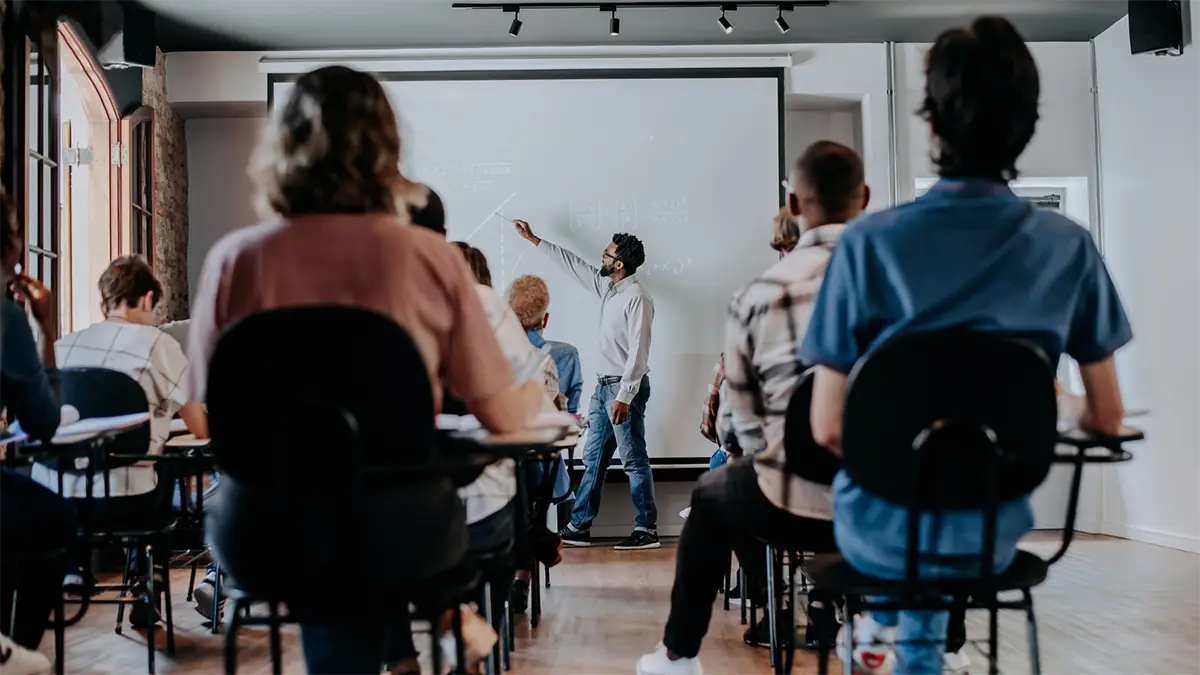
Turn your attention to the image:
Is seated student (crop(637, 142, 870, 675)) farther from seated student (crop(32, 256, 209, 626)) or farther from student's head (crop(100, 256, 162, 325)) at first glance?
student's head (crop(100, 256, 162, 325))

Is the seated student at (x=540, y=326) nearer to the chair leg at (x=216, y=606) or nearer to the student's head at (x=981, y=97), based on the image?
the chair leg at (x=216, y=606)

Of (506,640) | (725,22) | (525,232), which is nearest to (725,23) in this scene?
(725,22)

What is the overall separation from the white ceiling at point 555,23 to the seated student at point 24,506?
3.46 meters

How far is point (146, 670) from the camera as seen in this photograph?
3.30 meters

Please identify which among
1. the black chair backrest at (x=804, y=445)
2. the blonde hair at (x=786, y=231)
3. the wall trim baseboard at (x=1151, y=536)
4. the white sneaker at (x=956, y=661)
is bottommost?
the wall trim baseboard at (x=1151, y=536)

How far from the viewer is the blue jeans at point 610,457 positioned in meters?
6.07

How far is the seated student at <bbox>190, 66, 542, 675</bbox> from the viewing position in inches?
57.5

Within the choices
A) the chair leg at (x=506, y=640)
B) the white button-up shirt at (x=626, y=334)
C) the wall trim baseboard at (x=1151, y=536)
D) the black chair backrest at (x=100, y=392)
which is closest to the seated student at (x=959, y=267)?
the chair leg at (x=506, y=640)

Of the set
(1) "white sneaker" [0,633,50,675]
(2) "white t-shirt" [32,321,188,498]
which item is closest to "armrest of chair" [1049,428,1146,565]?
(1) "white sneaker" [0,633,50,675]

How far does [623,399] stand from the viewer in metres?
6.01

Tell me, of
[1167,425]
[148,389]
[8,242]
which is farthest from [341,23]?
[1167,425]

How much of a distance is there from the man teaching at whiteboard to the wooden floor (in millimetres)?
940

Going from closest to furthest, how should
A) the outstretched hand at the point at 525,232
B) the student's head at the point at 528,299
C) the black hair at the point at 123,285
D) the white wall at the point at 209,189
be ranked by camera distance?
the black hair at the point at 123,285 → the student's head at the point at 528,299 → the outstretched hand at the point at 525,232 → the white wall at the point at 209,189

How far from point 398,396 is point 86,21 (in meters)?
4.75
